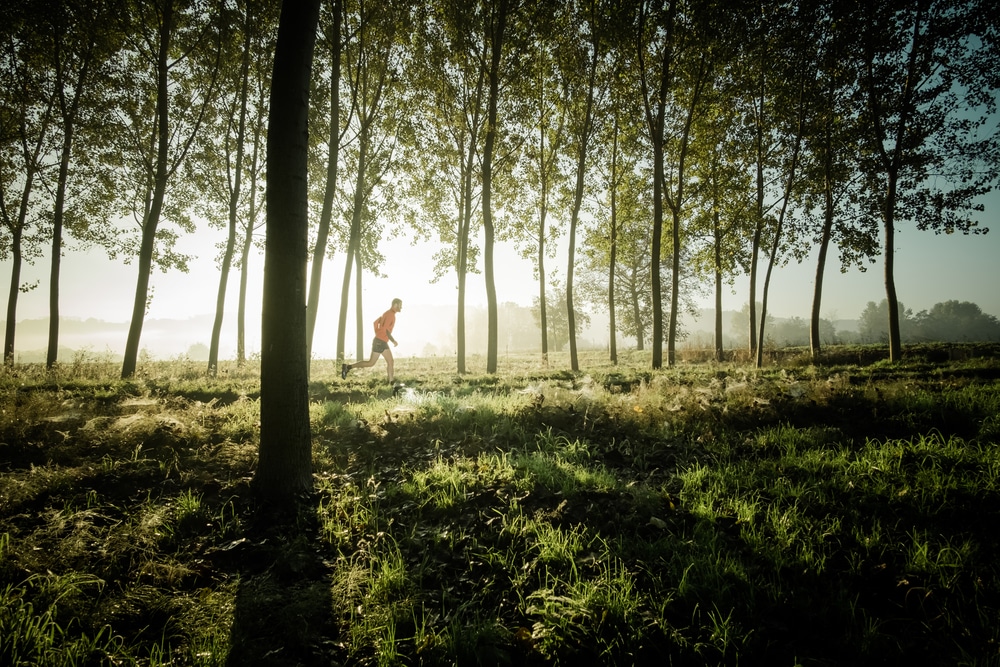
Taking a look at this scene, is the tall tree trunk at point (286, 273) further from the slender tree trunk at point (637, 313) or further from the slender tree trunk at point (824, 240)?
the slender tree trunk at point (637, 313)

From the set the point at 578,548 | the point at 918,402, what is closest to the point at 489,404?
the point at 578,548

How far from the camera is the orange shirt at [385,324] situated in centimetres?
1115

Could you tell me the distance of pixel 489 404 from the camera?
6.79 meters

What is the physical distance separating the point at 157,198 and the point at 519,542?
1490cm

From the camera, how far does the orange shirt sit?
1115 centimetres

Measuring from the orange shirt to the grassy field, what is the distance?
224 inches

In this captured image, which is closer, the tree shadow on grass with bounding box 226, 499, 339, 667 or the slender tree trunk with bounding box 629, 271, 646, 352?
the tree shadow on grass with bounding box 226, 499, 339, 667

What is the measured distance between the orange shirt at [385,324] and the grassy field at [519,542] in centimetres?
569

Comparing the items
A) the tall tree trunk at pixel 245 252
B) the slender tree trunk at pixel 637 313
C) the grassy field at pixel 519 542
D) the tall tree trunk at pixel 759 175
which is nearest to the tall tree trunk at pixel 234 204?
the tall tree trunk at pixel 245 252

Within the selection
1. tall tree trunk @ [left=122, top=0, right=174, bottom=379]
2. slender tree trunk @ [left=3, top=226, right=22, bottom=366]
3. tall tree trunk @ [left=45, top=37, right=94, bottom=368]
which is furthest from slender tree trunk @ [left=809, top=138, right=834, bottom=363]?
slender tree trunk @ [left=3, top=226, right=22, bottom=366]

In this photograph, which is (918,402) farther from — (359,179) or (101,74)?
(101,74)

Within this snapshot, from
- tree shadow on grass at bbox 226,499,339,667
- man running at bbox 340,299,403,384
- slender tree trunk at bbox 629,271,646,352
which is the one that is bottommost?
tree shadow on grass at bbox 226,499,339,667

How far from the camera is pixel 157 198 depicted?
11.7 metres

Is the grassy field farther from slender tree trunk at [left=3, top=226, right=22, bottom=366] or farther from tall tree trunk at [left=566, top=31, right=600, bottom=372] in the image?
slender tree trunk at [left=3, top=226, right=22, bottom=366]
